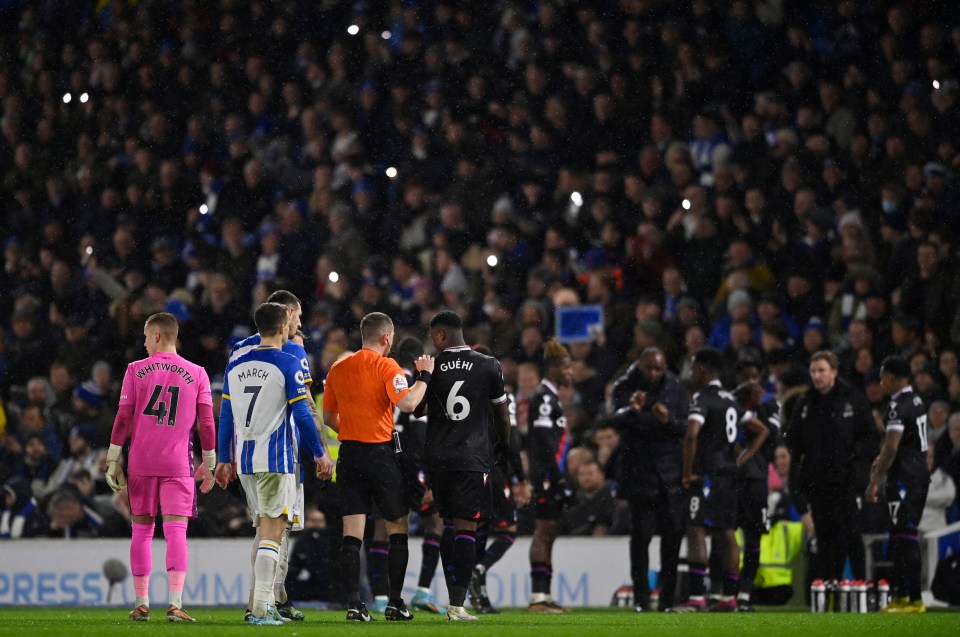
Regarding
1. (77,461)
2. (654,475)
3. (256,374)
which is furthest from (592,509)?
(256,374)

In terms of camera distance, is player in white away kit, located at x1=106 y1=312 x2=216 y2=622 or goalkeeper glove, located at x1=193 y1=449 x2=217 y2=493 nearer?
player in white away kit, located at x1=106 y1=312 x2=216 y2=622

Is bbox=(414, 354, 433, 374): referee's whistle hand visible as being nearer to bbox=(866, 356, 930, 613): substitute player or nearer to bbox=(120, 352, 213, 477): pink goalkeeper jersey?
bbox=(120, 352, 213, 477): pink goalkeeper jersey

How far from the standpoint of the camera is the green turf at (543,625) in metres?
9.38

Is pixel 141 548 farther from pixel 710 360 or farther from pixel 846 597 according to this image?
pixel 846 597

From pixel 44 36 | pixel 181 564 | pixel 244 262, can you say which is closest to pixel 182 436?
pixel 181 564

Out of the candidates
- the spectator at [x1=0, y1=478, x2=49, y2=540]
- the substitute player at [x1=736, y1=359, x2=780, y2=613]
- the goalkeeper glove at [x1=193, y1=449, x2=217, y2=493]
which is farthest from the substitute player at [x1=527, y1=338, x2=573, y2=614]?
the spectator at [x1=0, y1=478, x2=49, y2=540]

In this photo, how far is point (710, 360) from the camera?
44.8 ft

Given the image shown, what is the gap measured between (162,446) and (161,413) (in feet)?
0.78

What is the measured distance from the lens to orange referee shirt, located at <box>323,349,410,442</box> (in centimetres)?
1083

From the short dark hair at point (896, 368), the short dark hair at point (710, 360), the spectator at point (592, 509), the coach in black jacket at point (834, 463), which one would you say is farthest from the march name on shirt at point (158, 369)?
the short dark hair at point (896, 368)

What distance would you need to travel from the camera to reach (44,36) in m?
24.9

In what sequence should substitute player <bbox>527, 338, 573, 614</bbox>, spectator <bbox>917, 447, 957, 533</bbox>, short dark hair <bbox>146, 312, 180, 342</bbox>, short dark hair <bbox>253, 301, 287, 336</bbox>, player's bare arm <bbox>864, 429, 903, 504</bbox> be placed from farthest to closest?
spectator <bbox>917, 447, 957, 533</bbox>, substitute player <bbox>527, 338, 573, 614</bbox>, player's bare arm <bbox>864, 429, 903, 504</bbox>, short dark hair <bbox>146, 312, 180, 342</bbox>, short dark hair <bbox>253, 301, 287, 336</bbox>

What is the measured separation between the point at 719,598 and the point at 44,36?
1642cm

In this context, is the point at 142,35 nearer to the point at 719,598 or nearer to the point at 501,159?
the point at 501,159
